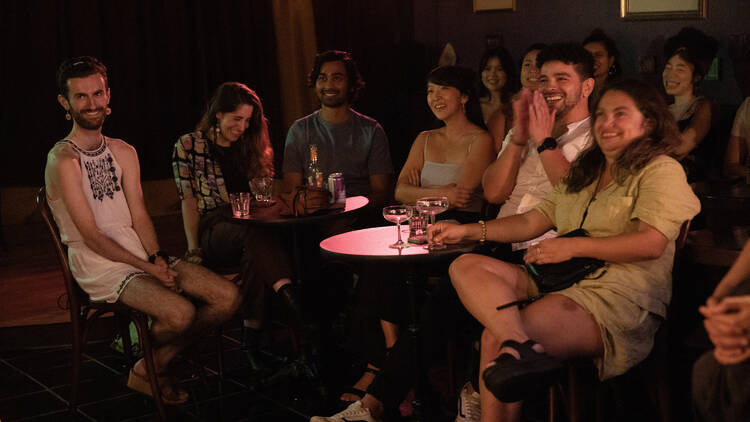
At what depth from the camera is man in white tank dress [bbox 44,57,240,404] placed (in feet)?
9.55

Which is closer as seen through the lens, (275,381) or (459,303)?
(459,303)

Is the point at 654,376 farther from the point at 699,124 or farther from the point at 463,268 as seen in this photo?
the point at 699,124

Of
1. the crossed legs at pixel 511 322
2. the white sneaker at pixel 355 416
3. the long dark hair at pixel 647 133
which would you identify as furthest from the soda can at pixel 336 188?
the long dark hair at pixel 647 133

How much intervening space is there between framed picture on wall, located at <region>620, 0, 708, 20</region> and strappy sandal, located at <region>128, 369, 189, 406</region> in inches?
153

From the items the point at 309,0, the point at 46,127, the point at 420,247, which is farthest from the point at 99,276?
the point at 309,0

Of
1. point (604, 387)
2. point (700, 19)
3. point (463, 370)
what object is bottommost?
point (463, 370)

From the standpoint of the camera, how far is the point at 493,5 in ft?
20.2

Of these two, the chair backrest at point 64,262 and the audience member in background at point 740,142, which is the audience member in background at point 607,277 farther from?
the audience member in background at point 740,142

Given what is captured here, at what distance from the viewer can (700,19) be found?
194 inches

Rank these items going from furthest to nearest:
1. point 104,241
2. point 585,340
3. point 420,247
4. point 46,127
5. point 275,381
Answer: point 46,127 → point 275,381 → point 104,241 → point 420,247 → point 585,340

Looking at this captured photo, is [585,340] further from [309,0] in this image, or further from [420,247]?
[309,0]

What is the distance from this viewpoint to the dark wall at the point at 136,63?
6016 millimetres

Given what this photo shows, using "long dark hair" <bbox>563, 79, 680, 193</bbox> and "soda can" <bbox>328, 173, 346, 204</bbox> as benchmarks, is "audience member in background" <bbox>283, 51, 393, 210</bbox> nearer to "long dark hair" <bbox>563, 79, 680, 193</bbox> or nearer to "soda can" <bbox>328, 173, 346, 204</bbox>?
"soda can" <bbox>328, 173, 346, 204</bbox>

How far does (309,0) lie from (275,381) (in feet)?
14.8
